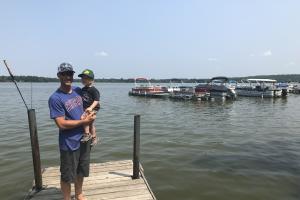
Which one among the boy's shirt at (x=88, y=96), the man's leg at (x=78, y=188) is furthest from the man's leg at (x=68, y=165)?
the boy's shirt at (x=88, y=96)

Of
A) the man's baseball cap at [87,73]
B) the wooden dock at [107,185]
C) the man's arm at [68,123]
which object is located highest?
the man's baseball cap at [87,73]

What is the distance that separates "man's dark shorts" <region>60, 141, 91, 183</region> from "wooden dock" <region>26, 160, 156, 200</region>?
95 centimetres

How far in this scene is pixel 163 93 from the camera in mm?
46031

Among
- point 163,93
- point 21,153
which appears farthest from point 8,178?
point 163,93

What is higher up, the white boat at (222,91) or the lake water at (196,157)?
the white boat at (222,91)

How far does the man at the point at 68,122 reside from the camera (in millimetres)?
4547

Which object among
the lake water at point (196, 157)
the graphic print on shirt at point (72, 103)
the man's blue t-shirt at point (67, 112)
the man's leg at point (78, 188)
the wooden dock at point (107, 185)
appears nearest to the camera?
the man's blue t-shirt at point (67, 112)

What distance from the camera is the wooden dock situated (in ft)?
19.6

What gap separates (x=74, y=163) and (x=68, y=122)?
74 cm

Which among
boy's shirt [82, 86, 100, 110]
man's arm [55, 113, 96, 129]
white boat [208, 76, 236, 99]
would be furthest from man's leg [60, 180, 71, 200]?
white boat [208, 76, 236, 99]

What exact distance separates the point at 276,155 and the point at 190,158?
3285 millimetres

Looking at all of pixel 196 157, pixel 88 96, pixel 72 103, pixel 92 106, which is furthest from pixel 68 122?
pixel 196 157

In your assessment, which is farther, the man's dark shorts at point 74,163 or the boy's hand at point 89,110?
the boy's hand at point 89,110

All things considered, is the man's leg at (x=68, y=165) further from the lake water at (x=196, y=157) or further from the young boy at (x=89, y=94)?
the lake water at (x=196, y=157)
